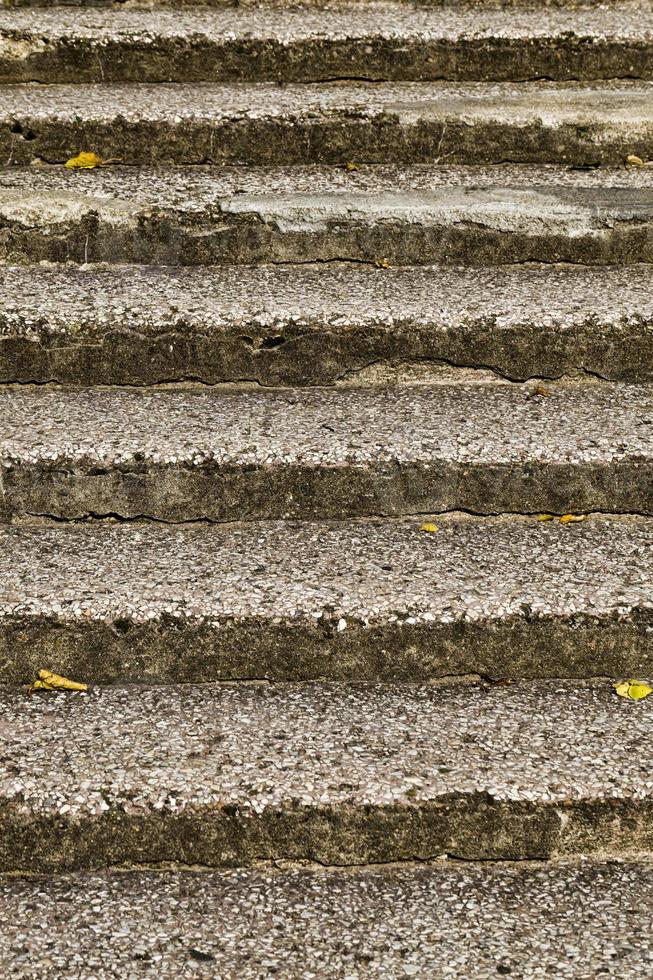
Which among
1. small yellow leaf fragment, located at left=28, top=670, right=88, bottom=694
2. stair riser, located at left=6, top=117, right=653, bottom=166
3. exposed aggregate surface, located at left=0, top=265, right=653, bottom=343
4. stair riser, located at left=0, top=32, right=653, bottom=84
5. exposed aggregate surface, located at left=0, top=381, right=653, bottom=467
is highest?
stair riser, located at left=0, top=32, right=653, bottom=84

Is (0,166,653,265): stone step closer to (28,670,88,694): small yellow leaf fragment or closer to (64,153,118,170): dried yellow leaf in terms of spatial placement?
(64,153,118,170): dried yellow leaf

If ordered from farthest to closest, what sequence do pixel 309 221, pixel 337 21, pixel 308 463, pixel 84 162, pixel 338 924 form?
pixel 337 21 < pixel 84 162 < pixel 309 221 < pixel 308 463 < pixel 338 924

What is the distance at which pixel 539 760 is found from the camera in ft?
6.48

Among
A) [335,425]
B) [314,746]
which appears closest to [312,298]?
[335,425]

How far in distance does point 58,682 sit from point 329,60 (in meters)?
2.30

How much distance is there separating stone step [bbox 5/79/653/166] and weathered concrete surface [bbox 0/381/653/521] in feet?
3.37

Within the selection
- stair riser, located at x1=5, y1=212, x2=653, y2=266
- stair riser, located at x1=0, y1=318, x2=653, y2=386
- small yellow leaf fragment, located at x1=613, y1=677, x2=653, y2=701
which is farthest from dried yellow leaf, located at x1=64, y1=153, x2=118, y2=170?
small yellow leaf fragment, located at x1=613, y1=677, x2=653, y2=701

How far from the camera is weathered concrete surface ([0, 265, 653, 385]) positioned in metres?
2.67

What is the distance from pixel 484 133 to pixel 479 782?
7.01 ft

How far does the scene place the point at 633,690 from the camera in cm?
219

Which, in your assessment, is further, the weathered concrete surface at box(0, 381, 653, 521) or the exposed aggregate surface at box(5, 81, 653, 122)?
the exposed aggregate surface at box(5, 81, 653, 122)

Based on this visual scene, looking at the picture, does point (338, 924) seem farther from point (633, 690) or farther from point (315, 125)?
point (315, 125)

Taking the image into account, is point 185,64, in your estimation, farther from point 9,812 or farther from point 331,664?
point 9,812

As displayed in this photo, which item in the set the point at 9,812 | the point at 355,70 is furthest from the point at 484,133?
the point at 9,812
